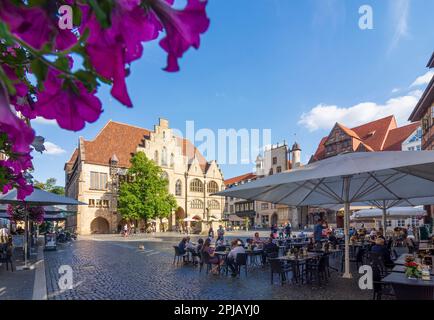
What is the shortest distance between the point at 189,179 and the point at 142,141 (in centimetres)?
1144

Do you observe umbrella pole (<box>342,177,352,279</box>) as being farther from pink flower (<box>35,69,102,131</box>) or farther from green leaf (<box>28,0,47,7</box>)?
green leaf (<box>28,0,47,7</box>)

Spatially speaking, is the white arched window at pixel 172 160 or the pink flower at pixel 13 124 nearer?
the pink flower at pixel 13 124

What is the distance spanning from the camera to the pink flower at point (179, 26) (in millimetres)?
859

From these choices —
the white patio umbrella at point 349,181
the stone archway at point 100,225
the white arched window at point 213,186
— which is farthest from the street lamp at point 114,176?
the white patio umbrella at point 349,181

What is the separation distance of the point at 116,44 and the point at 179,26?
0.55 feet

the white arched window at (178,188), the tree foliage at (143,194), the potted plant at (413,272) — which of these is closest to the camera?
the potted plant at (413,272)

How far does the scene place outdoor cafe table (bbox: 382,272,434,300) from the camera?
674 centimetres

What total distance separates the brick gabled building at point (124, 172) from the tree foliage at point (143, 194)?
3117 millimetres

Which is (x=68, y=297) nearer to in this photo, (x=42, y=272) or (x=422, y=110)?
(x=42, y=272)

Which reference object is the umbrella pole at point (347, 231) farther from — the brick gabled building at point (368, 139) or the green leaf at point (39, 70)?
the brick gabled building at point (368, 139)

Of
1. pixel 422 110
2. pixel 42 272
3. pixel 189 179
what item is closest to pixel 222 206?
pixel 189 179

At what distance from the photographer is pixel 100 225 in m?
54.9
